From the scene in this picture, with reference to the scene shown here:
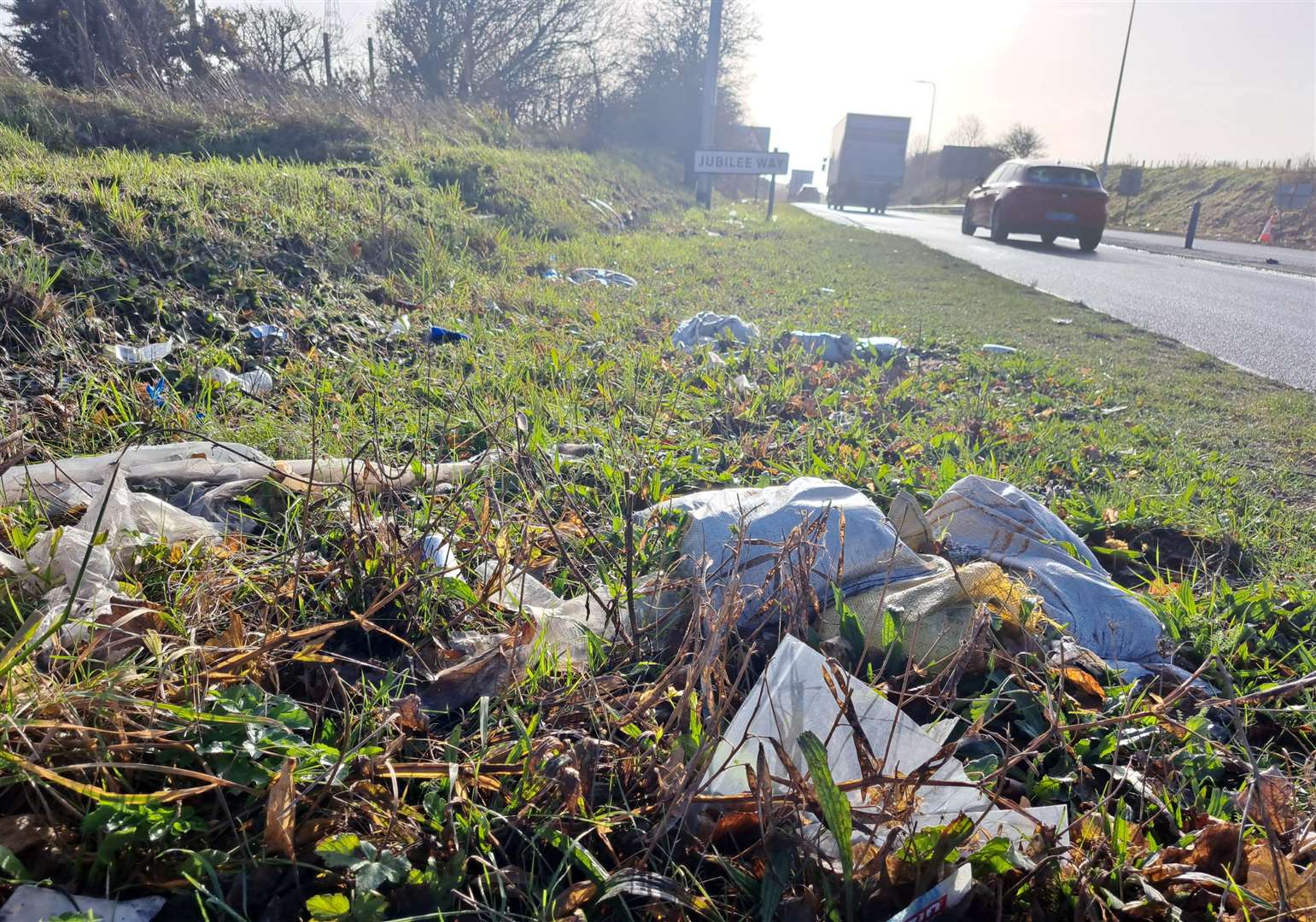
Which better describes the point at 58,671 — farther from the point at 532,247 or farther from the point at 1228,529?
the point at 532,247

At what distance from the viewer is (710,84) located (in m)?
16.4

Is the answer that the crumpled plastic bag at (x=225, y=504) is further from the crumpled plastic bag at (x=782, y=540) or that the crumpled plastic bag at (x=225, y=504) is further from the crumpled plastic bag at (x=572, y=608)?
the crumpled plastic bag at (x=782, y=540)

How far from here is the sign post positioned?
16641 mm

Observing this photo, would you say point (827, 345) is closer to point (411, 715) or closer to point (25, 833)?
point (411, 715)

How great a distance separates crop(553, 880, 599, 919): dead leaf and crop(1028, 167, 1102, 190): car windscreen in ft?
48.8

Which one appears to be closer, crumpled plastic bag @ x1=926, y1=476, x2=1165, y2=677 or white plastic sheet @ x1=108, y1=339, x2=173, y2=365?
crumpled plastic bag @ x1=926, y1=476, x2=1165, y2=677

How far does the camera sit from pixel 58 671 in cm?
124

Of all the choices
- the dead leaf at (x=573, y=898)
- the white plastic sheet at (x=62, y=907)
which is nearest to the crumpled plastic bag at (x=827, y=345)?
the dead leaf at (x=573, y=898)

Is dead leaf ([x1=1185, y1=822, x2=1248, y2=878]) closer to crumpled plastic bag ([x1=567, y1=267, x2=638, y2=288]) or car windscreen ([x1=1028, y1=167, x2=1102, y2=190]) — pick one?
crumpled plastic bag ([x1=567, y1=267, x2=638, y2=288])

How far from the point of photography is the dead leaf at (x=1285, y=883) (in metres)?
1.03

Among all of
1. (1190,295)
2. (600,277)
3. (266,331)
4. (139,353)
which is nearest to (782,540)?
(139,353)

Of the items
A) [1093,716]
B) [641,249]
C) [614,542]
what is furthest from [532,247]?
[1093,716]

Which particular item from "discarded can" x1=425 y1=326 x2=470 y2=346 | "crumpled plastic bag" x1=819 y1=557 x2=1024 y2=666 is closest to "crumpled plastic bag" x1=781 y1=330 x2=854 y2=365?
"discarded can" x1=425 y1=326 x2=470 y2=346

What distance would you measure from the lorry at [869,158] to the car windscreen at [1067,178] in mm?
17872
